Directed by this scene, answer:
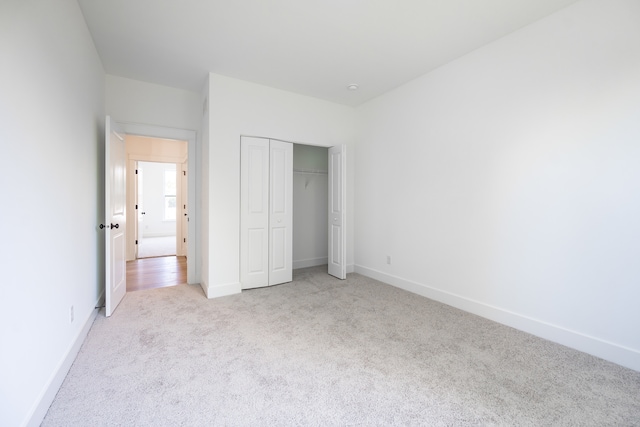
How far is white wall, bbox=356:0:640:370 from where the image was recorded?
2143mm

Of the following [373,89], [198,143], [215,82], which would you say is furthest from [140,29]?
[373,89]

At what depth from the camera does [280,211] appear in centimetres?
415

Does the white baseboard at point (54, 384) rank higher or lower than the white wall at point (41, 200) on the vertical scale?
lower

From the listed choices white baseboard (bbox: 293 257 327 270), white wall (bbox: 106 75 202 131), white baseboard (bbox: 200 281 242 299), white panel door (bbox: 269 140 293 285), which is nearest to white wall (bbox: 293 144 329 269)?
white baseboard (bbox: 293 257 327 270)

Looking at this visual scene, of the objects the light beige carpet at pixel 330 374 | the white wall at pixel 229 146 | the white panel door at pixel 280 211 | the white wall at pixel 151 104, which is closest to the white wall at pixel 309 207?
the white panel door at pixel 280 211

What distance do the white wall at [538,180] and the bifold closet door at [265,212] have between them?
5.80 feet

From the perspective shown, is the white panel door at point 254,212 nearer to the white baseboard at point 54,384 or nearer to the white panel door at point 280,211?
the white panel door at point 280,211

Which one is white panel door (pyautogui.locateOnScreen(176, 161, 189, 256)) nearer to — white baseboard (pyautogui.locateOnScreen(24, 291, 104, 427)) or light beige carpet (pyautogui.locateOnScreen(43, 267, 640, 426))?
light beige carpet (pyautogui.locateOnScreen(43, 267, 640, 426))

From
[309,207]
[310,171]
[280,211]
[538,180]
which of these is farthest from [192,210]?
[538,180]

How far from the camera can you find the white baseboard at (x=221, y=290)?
3.53 meters

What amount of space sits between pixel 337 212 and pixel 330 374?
9.18ft

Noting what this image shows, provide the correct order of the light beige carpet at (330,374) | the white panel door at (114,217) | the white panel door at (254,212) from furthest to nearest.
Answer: the white panel door at (254,212) → the white panel door at (114,217) → the light beige carpet at (330,374)

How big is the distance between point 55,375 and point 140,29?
2.97 meters

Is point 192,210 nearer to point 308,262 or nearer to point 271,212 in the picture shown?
point 271,212
